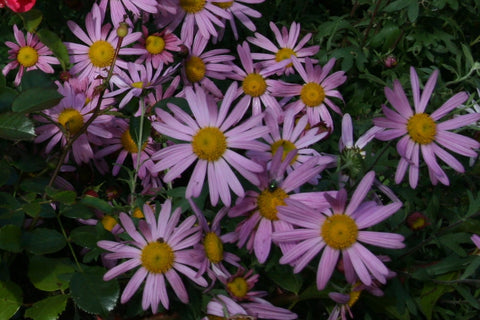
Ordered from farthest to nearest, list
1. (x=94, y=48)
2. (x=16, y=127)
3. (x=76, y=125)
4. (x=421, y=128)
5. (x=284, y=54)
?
(x=284, y=54), (x=94, y=48), (x=76, y=125), (x=421, y=128), (x=16, y=127)

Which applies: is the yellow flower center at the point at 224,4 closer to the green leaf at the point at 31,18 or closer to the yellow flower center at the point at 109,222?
the green leaf at the point at 31,18

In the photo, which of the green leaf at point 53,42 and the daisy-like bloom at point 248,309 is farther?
the green leaf at point 53,42

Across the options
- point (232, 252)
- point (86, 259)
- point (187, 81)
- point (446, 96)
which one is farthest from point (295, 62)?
point (86, 259)

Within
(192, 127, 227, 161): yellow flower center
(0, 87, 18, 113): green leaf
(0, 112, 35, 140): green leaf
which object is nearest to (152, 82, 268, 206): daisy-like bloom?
(192, 127, 227, 161): yellow flower center

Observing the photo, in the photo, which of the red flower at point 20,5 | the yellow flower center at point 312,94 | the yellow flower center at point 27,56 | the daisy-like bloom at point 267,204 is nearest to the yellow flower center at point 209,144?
the daisy-like bloom at point 267,204

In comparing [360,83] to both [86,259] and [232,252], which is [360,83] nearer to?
[232,252]

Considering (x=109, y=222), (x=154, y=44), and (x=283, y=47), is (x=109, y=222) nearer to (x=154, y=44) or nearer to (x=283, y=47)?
(x=154, y=44)

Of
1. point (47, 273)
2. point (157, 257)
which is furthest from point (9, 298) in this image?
point (157, 257)
